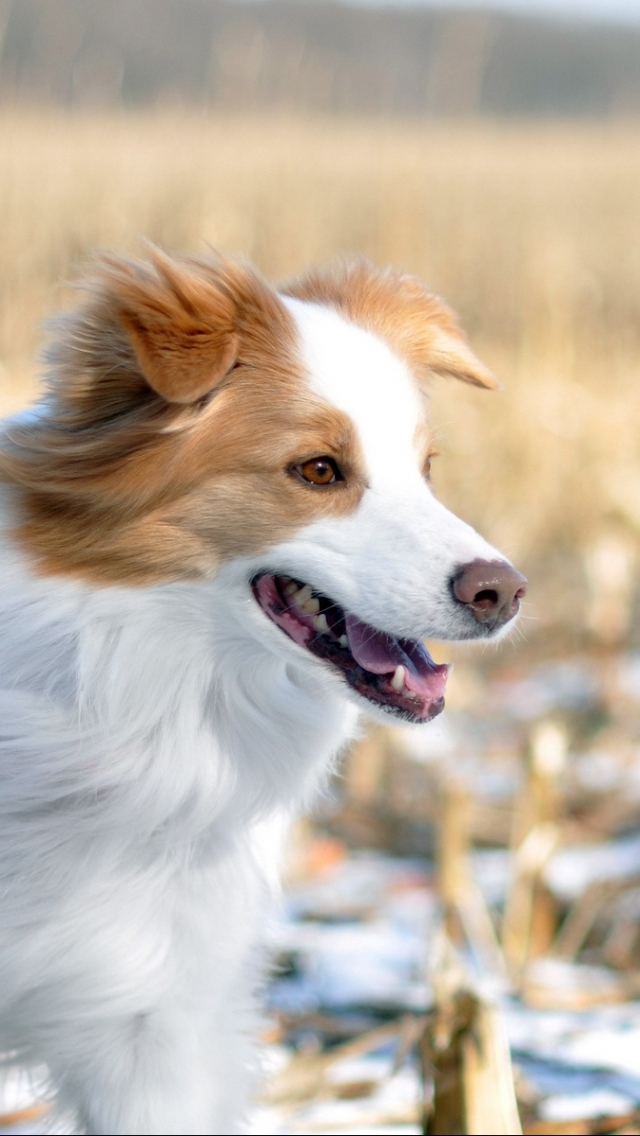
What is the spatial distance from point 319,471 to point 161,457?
1.12 feet

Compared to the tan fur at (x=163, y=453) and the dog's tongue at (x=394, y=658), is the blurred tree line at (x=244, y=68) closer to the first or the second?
the tan fur at (x=163, y=453)

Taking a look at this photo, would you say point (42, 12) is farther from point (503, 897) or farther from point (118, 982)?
point (118, 982)

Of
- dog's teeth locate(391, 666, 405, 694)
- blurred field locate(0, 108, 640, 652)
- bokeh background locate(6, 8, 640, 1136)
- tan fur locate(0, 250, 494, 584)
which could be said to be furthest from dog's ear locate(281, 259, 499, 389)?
blurred field locate(0, 108, 640, 652)

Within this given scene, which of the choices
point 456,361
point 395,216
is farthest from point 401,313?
point 395,216

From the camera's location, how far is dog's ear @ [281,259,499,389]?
306 centimetres

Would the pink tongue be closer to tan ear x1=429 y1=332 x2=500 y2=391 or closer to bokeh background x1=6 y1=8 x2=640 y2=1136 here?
bokeh background x1=6 y1=8 x2=640 y2=1136

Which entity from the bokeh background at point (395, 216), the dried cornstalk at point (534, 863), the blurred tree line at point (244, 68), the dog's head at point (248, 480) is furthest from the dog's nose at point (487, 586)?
the blurred tree line at point (244, 68)

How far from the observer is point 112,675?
2.65 metres

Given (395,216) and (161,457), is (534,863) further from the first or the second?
(395,216)

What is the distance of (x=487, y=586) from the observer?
2.46 m

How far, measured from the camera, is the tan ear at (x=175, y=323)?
244cm

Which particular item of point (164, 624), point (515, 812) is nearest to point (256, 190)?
point (515, 812)

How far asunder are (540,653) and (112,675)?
15.9 ft

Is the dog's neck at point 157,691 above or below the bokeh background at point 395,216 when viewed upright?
above
